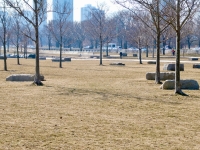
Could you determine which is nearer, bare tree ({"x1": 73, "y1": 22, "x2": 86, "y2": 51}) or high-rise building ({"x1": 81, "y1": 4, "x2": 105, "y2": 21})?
high-rise building ({"x1": 81, "y1": 4, "x2": 105, "y2": 21})

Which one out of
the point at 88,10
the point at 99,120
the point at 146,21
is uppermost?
the point at 88,10

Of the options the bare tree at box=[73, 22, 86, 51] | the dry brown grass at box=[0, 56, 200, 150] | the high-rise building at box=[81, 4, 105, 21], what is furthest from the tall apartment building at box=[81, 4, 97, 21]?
the dry brown grass at box=[0, 56, 200, 150]

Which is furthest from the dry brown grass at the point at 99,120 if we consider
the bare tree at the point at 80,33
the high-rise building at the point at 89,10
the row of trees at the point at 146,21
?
the bare tree at the point at 80,33

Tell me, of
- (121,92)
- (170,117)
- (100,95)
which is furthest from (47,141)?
(121,92)

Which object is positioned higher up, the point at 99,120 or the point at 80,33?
the point at 80,33

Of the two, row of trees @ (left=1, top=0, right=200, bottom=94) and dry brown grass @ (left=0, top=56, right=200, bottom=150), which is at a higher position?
row of trees @ (left=1, top=0, right=200, bottom=94)

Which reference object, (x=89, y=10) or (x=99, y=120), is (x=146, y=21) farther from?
(x=89, y=10)

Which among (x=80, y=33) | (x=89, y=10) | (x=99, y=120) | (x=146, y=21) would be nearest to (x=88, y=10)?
(x=89, y=10)

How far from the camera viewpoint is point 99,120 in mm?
9531

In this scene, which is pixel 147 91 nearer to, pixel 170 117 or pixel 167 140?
pixel 170 117

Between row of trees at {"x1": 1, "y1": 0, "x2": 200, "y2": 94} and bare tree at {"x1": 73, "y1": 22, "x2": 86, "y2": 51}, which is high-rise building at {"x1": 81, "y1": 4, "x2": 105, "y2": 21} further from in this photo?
bare tree at {"x1": 73, "y1": 22, "x2": 86, "y2": 51}

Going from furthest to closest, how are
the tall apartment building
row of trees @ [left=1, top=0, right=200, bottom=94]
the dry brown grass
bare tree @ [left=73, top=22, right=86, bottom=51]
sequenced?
bare tree @ [left=73, top=22, right=86, bottom=51] < the tall apartment building < row of trees @ [left=1, top=0, right=200, bottom=94] < the dry brown grass

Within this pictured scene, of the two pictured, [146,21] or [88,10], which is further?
[88,10]

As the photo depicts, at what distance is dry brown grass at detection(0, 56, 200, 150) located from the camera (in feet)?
24.2
